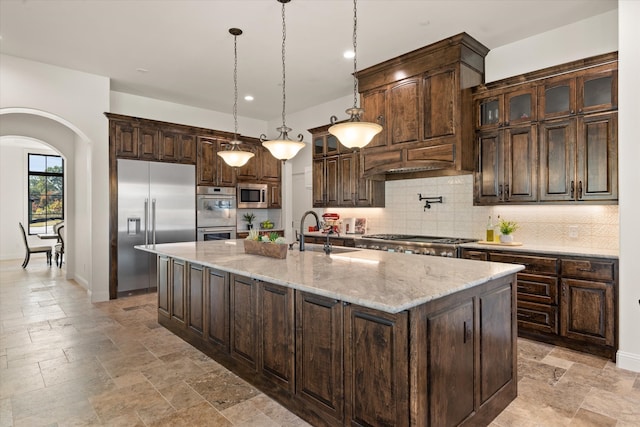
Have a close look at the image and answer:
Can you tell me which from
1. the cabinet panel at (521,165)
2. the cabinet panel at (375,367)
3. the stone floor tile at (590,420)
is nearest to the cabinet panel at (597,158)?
the cabinet panel at (521,165)

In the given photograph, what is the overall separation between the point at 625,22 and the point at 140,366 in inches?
197

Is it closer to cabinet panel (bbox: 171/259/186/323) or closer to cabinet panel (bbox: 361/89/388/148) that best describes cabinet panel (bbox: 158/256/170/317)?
cabinet panel (bbox: 171/259/186/323)

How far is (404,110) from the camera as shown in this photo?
182 inches

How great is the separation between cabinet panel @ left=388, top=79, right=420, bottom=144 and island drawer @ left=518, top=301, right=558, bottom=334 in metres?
2.24

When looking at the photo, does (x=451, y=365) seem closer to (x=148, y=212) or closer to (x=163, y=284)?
(x=163, y=284)

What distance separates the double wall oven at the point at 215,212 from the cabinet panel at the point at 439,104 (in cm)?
384

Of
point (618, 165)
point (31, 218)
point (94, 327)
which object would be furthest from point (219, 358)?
point (31, 218)

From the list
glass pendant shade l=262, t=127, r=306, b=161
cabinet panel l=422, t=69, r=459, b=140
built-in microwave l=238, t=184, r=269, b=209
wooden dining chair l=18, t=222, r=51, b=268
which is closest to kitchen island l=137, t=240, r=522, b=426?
glass pendant shade l=262, t=127, r=306, b=161

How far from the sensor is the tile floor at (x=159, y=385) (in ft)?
7.58

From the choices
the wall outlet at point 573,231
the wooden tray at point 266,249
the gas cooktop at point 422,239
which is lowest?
the gas cooktop at point 422,239

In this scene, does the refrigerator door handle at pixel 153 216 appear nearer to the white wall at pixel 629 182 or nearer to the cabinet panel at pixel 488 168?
the cabinet panel at pixel 488 168

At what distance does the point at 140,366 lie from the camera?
3.10 metres

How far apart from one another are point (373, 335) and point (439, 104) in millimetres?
3313

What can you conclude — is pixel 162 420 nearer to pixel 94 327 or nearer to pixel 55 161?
pixel 94 327
